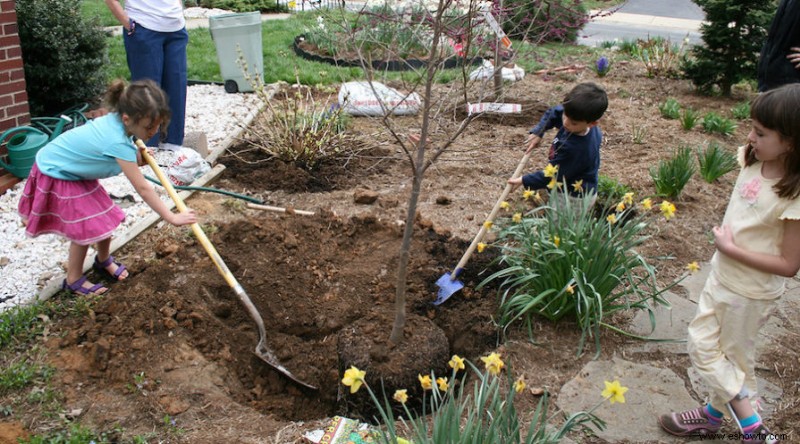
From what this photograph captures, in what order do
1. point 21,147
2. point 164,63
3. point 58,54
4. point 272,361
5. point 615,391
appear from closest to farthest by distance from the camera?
point 615,391 → point 272,361 → point 21,147 → point 164,63 → point 58,54

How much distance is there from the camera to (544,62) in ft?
30.1

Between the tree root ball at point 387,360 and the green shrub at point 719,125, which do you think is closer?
the tree root ball at point 387,360

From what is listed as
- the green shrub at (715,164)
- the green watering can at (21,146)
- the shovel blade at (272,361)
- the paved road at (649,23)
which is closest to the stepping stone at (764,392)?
the shovel blade at (272,361)

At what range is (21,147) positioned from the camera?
461 centimetres

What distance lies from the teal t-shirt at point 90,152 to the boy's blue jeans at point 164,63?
5.73 feet

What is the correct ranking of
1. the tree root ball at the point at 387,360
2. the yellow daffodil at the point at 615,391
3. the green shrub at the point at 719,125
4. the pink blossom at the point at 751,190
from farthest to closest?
the green shrub at the point at 719,125 → the tree root ball at the point at 387,360 → the pink blossom at the point at 751,190 → the yellow daffodil at the point at 615,391

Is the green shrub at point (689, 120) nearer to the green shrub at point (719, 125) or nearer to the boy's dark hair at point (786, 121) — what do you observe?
the green shrub at point (719, 125)

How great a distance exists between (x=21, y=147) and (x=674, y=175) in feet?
15.7

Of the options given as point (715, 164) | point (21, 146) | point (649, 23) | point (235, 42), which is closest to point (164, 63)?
point (21, 146)

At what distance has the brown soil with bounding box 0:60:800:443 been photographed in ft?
9.23

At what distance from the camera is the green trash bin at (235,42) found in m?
7.05

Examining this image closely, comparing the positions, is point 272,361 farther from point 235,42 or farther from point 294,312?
point 235,42

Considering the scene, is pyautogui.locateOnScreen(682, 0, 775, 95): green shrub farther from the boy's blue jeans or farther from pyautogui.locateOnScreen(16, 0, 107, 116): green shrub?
pyautogui.locateOnScreen(16, 0, 107, 116): green shrub

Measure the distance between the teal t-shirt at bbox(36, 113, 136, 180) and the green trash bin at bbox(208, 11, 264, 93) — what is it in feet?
12.7
